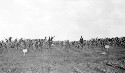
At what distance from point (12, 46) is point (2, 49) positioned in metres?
1.78

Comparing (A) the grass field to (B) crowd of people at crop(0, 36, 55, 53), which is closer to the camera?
(A) the grass field

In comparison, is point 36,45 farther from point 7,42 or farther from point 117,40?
point 117,40

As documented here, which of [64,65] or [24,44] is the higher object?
[24,44]

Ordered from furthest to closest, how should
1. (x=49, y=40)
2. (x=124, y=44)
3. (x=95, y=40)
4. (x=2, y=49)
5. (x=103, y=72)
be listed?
(x=95, y=40)
(x=124, y=44)
(x=49, y=40)
(x=2, y=49)
(x=103, y=72)

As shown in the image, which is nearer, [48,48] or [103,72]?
[103,72]

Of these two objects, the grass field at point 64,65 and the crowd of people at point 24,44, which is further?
the crowd of people at point 24,44

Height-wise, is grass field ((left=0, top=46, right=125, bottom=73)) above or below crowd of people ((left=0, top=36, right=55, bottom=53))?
below

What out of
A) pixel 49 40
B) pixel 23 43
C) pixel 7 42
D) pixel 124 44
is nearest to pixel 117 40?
pixel 124 44

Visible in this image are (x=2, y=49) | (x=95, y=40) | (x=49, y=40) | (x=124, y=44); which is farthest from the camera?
(x=95, y=40)

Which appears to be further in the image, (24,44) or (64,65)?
(24,44)

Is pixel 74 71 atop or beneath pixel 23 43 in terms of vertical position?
beneath

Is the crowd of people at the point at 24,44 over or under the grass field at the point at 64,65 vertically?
over

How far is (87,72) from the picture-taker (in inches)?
579

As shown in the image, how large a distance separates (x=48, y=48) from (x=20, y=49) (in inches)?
176
